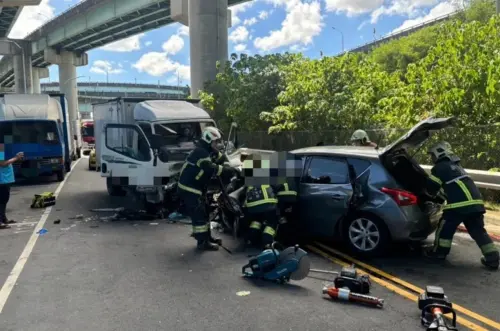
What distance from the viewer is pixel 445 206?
626 cm

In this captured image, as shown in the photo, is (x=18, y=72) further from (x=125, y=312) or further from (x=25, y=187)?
(x=125, y=312)

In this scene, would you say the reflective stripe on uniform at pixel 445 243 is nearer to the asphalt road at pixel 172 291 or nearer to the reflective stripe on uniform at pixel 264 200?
the asphalt road at pixel 172 291

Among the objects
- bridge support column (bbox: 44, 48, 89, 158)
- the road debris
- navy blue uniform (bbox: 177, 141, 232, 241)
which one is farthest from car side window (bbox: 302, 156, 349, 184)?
bridge support column (bbox: 44, 48, 89, 158)

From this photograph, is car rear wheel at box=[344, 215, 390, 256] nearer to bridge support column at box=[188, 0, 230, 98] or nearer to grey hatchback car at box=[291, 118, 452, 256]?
grey hatchback car at box=[291, 118, 452, 256]

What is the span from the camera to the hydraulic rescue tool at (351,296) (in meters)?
4.73

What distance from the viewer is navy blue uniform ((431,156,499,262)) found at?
6016mm

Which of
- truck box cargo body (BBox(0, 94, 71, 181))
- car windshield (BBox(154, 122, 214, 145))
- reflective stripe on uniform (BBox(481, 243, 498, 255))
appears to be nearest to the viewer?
reflective stripe on uniform (BBox(481, 243, 498, 255))

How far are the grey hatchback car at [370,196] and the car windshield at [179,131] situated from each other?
4.57 meters

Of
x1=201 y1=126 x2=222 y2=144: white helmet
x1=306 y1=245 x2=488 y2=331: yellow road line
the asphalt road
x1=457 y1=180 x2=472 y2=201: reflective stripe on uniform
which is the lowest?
the asphalt road

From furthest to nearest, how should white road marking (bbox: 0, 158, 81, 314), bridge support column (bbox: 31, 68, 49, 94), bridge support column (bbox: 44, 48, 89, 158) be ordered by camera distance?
bridge support column (bbox: 31, 68, 49, 94)
bridge support column (bbox: 44, 48, 89, 158)
white road marking (bbox: 0, 158, 81, 314)

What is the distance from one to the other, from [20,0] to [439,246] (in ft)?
99.8

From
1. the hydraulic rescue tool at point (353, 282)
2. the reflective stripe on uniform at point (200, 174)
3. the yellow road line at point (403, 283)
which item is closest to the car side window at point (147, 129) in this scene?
the reflective stripe on uniform at point (200, 174)

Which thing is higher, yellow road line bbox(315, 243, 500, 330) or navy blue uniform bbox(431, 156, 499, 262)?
navy blue uniform bbox(431, 156, 499, 262)

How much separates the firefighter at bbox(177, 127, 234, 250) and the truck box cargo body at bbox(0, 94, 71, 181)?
10611 mm
